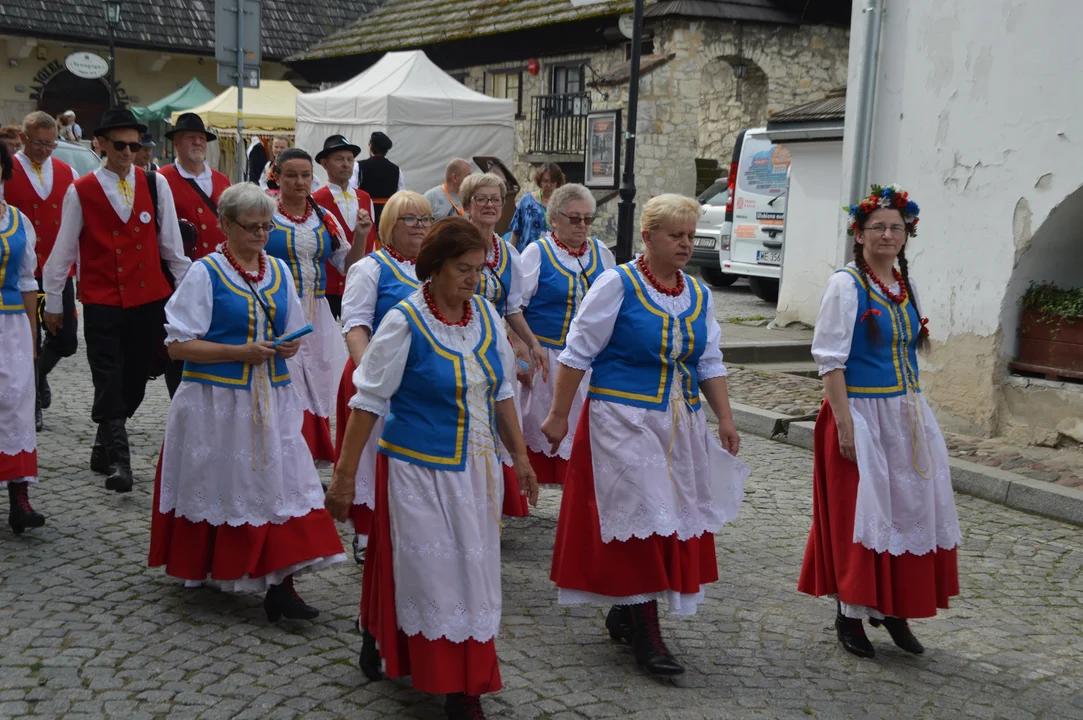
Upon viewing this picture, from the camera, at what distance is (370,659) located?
4.28 metres

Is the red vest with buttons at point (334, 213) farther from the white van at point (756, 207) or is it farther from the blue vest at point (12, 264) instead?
the white van at point (756, 207)

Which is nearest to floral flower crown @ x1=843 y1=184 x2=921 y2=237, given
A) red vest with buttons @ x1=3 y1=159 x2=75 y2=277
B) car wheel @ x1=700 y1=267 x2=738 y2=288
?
red vest with buttons @ x1=3 y1=159 x2=75 y2=277

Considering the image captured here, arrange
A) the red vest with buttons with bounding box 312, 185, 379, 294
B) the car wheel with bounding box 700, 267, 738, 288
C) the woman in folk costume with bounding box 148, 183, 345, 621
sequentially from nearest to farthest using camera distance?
1. the woman in folk costume with bounding box 148, 183, 345, 621
2. the red vest with buttons with bounding box 312, 185, 379, 294
3. the car wheel with bounding box 700, 267, 738, 288

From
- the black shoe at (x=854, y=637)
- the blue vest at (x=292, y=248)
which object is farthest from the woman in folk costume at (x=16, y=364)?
the black shoe at (x=854, y=637)

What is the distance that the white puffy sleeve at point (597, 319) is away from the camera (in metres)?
4.65

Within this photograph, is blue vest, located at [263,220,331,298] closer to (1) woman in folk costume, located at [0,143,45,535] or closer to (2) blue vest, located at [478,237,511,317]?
(2) blue vest, located at [478,237,511,317]

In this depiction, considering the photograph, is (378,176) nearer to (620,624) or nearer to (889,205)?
(889,205)

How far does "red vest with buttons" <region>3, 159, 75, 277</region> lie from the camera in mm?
8578

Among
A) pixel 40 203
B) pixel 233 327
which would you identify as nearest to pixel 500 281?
pixel 233 327

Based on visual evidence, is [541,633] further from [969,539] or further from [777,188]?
[777,188]

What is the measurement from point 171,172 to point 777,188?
10.2 metres

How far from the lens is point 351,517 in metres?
5.75

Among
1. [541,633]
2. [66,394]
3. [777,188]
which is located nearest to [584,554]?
[541,633]

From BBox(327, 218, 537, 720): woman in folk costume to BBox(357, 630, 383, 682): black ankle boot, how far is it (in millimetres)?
195
